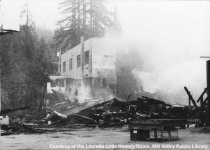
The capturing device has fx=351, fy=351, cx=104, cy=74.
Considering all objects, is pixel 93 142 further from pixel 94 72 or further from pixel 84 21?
pixel 84 21

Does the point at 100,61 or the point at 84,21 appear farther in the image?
the point at 84,21

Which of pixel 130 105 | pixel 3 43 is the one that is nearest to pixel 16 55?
pixel 3 43

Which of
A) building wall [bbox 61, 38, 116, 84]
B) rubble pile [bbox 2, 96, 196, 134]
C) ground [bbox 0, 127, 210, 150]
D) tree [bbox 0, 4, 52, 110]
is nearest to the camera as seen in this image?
ground [bbox 0, 127, 210, 150]

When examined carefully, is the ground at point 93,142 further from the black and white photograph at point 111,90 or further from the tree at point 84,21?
the tree at point 84,21

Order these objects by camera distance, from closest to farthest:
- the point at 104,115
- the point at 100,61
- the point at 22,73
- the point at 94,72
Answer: the point at 104,115
the point at 100,61
the point at 94,72
the point at 22,73

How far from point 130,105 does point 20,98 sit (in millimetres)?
19308

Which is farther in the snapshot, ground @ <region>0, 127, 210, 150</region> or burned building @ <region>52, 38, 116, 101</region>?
burned building @ <region>52, 38, 116, 101</region>

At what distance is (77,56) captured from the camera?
3994cm

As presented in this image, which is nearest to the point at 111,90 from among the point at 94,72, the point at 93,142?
the point at 94,72

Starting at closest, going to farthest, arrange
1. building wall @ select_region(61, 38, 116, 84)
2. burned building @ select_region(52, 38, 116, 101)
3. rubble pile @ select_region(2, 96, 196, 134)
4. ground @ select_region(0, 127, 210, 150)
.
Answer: ground @ select_region(0, 127, 210, 150) < rubble pile @ select_region(2, 96, 196, 134) < building wall @ select_region(61, 38, 116, 84) < burned building @ select_region(52, 38, 116, 101)

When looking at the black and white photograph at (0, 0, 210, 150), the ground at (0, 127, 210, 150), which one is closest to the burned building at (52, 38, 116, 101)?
the black and white photograph at (0, 0, 210, 150)

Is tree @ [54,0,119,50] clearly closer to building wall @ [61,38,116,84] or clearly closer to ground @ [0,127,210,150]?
building wall @ [61,38,116,84]

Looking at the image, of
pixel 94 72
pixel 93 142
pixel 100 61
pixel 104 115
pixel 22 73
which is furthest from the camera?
pixel 22 73

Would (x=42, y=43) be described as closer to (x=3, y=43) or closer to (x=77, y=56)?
(x=3, y=43)
